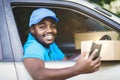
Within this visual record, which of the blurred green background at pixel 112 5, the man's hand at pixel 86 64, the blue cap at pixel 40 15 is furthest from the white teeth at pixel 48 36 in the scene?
the blurred green background at pixel 112 5

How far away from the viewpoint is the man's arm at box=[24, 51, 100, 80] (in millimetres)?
3463

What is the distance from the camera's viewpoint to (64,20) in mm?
4754

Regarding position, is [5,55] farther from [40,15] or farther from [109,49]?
[109,49]

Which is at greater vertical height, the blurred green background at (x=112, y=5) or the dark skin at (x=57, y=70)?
the blurred green background at (x=112, y=5)

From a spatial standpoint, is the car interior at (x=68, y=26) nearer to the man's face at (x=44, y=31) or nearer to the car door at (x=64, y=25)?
the car door at (x=64, y=25)

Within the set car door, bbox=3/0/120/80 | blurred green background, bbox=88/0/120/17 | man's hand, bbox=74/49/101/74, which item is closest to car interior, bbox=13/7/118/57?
car door, bbox=3/0/120/80

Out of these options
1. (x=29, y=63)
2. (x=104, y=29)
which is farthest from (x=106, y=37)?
(x=29, y=63)

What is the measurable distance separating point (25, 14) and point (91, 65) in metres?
1.22

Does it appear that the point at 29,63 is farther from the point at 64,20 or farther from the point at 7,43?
the point at 64,20

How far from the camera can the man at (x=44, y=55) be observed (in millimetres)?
3490

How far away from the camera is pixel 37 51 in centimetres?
375

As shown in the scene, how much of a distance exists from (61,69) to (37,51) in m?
0.30

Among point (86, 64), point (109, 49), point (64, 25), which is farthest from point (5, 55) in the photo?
point (64, 25)

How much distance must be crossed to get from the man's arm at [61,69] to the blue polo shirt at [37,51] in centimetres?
5
